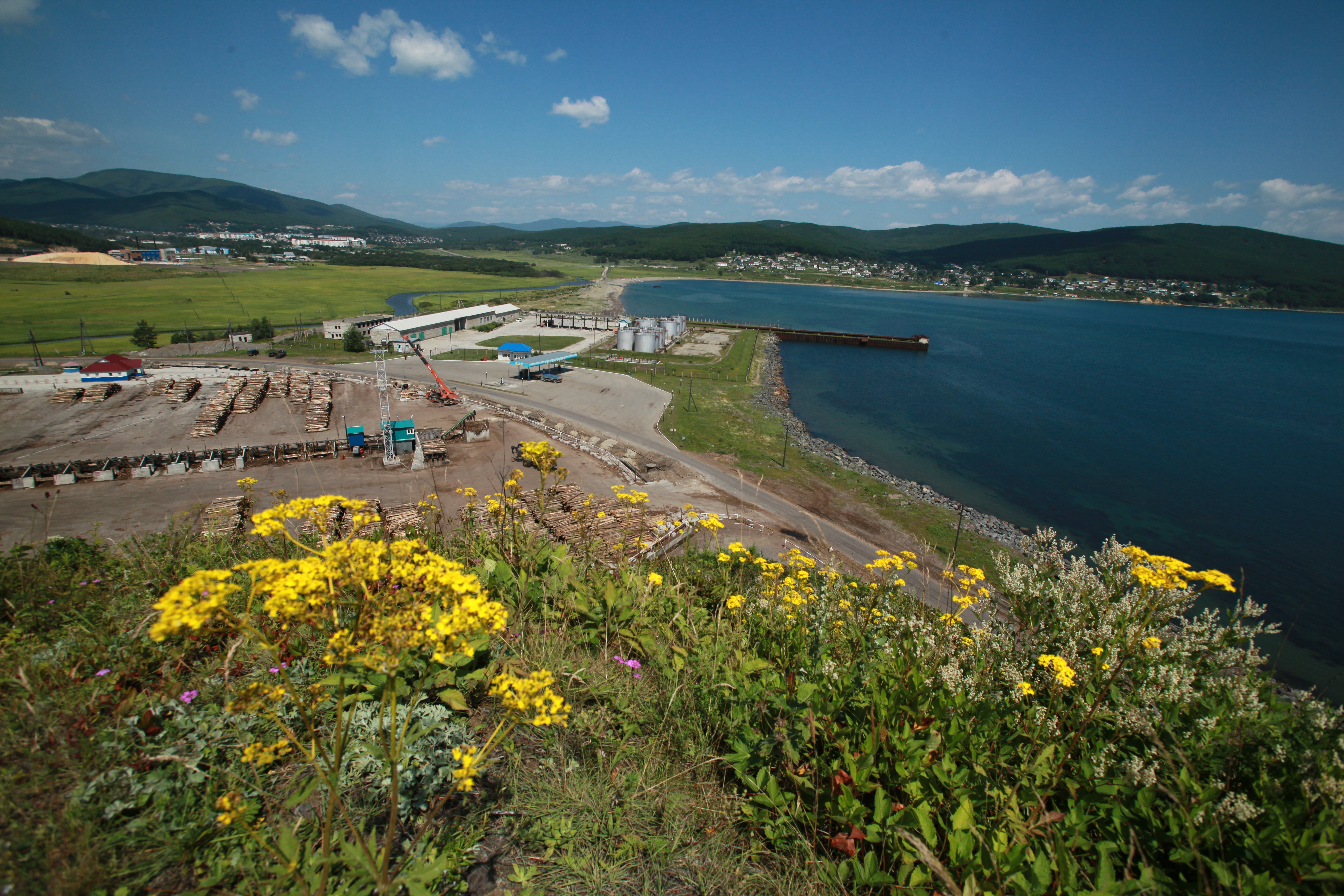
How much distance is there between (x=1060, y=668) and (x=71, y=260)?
196461 mm

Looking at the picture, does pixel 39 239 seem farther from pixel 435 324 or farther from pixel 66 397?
pixel 66 397

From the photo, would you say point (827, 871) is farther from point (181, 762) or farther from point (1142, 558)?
point (1142, 558)

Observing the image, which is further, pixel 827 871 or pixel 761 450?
pixel 761 450

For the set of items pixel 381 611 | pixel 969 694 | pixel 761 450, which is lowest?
pixel 761 450

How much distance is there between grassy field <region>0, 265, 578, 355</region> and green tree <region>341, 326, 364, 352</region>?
19.3 metres

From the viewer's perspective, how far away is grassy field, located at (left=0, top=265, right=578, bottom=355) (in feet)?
191

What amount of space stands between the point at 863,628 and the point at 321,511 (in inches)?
161

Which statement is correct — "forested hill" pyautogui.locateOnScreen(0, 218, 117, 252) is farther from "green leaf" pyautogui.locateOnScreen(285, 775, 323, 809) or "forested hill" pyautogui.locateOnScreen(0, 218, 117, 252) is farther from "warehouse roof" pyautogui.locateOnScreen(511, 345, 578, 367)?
"green leaf" pyautogui.locateOnScreen(285, 775, 323, 809)

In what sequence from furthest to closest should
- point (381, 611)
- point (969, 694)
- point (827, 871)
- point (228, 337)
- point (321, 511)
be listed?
point (228, 337), point (969, 694), point (321, 511), point (827, 871), point (381, 611)

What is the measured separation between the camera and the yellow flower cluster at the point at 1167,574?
11.7 feet

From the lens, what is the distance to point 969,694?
327cm

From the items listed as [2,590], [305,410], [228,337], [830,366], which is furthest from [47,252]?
[2,590]

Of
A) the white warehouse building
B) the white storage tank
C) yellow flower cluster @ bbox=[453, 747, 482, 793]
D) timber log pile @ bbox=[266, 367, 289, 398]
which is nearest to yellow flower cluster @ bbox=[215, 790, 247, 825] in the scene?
yellow flower cluster @ bbox=[453, 747, 482, 793]

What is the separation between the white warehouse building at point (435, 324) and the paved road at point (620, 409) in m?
7.23
